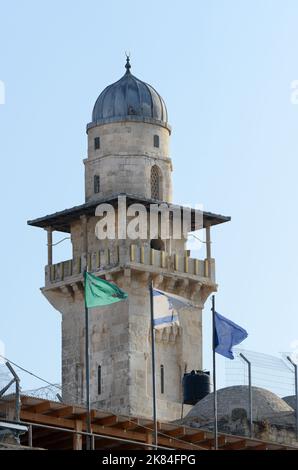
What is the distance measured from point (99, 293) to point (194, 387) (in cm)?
2682

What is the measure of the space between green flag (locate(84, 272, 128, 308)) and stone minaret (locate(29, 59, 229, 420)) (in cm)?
2434

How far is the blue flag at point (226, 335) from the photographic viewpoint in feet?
300

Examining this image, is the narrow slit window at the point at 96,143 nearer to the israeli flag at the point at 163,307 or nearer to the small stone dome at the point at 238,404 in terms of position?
the small stone dome at the point at 238,404

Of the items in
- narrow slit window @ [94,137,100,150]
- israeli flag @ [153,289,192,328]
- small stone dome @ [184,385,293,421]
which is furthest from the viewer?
narrow slit window @ [94,137,100,150]

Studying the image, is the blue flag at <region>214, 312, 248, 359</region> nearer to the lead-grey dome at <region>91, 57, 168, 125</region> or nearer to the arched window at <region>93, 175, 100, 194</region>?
the arched window at <region>93, 175, 100, 194</region>

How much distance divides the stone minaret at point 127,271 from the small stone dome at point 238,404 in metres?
5.19

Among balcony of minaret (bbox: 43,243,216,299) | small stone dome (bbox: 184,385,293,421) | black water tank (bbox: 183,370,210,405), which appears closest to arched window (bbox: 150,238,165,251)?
balcony of minaret (bbox: 43,243,216,299)

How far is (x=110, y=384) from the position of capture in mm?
111062

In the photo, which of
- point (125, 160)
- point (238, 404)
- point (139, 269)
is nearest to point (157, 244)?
point (139, 269)

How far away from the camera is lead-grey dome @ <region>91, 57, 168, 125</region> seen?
114812mm

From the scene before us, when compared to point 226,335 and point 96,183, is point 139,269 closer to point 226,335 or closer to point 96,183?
point 96,183

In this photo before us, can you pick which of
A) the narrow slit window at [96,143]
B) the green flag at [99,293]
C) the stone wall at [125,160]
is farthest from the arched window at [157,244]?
the green flag at [99,293]

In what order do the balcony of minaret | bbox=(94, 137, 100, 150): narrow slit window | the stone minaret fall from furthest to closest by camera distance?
bbox=(94, 137, 100, 150): narrow slit window, the balcony of minaret, the stone minaret
